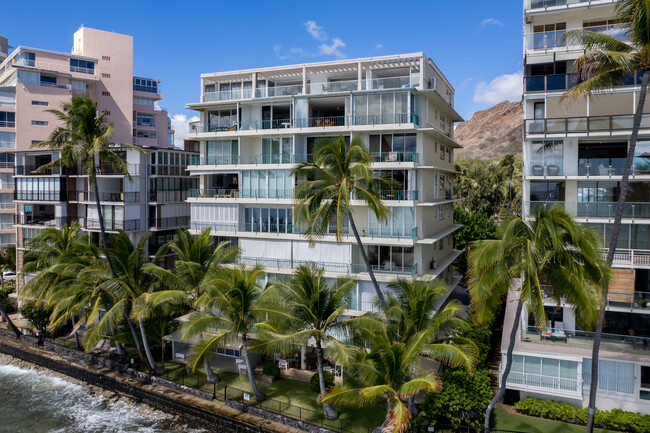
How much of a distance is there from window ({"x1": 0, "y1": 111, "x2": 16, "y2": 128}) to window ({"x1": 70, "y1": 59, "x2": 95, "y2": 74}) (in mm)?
8236

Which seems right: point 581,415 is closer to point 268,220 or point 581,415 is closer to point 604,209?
point 604,209

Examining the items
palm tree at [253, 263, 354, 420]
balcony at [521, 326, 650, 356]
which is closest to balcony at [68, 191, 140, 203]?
palm tree at [253, 263, 354, 420]

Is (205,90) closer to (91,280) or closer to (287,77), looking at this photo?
(287,77)

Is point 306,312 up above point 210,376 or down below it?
above

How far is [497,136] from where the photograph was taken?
180m

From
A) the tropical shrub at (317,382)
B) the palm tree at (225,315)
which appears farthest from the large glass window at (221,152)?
the tropical shrub at (317,382)

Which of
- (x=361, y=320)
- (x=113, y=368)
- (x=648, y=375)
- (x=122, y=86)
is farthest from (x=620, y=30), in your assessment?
(x=122, y=86)

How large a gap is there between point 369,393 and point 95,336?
61.5ft

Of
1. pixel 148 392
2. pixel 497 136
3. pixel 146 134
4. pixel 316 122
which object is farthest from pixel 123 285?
pixel 497 136

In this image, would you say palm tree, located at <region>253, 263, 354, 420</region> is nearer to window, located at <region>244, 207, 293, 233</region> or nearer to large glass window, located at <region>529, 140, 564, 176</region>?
window, located at <region>244, 207, 293, 233</region>

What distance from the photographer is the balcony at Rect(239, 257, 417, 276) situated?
30.7 m

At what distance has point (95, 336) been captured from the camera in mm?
28938

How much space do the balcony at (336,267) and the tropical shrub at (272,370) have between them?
22.3ft

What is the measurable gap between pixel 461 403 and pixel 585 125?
16.2m
